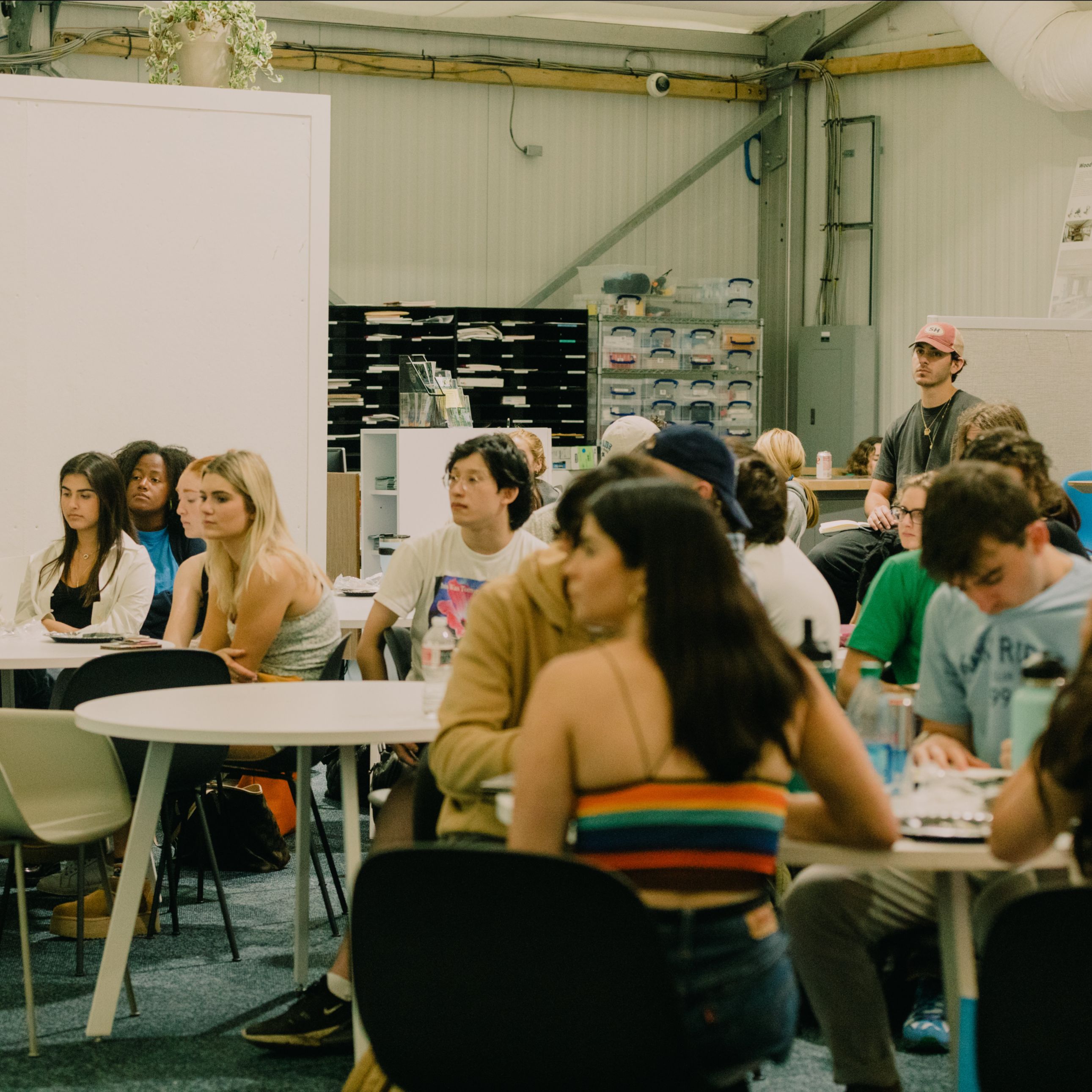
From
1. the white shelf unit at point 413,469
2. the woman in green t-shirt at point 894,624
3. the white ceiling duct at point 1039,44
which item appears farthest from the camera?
the white ceiling duct at point 1039,44

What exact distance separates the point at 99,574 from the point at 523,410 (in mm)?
6855

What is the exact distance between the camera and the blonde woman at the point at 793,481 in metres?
5.33

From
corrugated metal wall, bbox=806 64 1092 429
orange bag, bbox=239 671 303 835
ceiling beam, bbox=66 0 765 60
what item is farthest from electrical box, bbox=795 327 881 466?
orange bag, bbox=239 671 303 835

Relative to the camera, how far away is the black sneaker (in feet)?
9.23

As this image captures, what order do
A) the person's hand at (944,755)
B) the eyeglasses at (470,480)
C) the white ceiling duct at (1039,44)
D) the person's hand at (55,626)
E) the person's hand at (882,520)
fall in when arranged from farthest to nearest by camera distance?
1. the white ceiling duct at (1039,44)
2. the person's hand at (882,520)
3. the person's hand at (55,626)
4. the eyeglasses at (470,480)
5. the person's hand at (944,755)

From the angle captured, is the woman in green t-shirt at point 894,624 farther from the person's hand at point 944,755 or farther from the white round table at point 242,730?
the white round table at point 242,730

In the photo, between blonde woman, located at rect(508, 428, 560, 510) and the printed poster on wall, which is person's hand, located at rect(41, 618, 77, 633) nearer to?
blonde woman, located at rect(508, 428, 560, 510)

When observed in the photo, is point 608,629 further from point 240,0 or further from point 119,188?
point 240,0

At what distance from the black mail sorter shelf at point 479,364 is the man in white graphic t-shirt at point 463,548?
669 centimetres

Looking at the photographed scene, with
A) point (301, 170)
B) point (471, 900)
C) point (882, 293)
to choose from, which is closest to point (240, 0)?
point (301, 170)

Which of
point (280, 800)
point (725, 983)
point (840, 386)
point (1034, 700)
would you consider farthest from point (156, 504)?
point (840, 386)

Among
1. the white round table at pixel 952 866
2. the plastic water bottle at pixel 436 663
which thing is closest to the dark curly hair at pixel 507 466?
the plastic water bottle at pixel 436 663

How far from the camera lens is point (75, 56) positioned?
10.6 m

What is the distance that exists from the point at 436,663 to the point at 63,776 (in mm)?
1006
